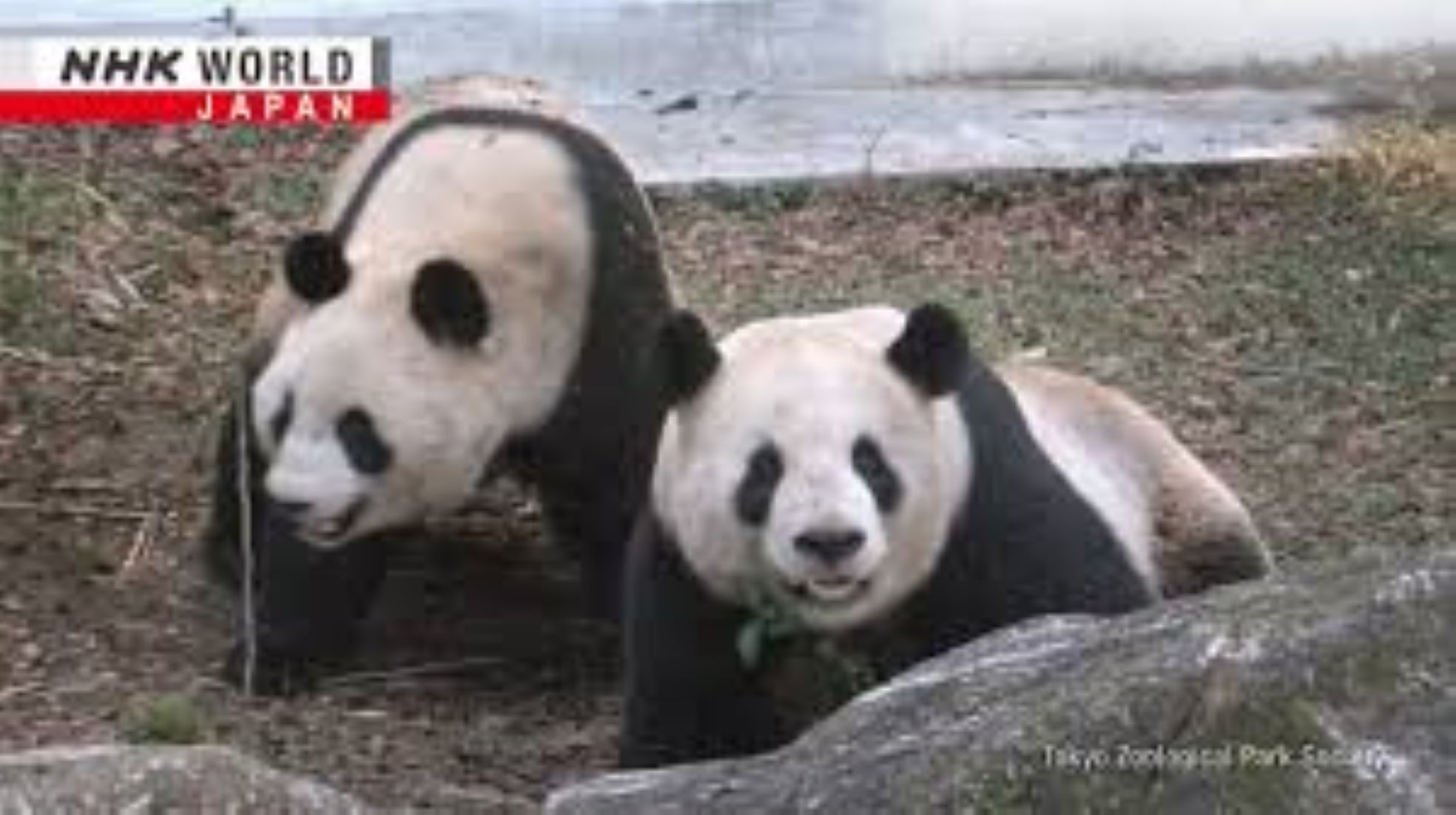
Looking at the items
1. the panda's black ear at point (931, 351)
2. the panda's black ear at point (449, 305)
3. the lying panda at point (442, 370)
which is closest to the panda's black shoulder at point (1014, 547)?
the panda's black ear at point (931, 351)

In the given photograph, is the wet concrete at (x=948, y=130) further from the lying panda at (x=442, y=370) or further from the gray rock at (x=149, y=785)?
the gray rock at (x=149, y=785)

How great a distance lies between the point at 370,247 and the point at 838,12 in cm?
388

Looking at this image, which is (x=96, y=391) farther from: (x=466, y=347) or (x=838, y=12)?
(x=838, y=12)

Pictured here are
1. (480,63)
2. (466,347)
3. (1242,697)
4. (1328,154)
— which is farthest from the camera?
(480,63)

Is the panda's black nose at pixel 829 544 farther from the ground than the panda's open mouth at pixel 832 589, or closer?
farther from the ground

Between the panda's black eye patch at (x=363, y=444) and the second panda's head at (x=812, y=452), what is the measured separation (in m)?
0.82

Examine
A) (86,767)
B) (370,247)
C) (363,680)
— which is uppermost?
(370,247)

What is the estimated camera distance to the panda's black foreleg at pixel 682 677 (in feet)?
15.8

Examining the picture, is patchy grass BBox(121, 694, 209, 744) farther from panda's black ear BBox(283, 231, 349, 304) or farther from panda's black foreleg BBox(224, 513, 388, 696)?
panda's black ear BBox(283, 231, 349, 304)

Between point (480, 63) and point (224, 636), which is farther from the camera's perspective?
point (480, 63)

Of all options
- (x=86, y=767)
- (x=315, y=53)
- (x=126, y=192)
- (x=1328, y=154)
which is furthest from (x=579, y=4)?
(x=86, y=767)

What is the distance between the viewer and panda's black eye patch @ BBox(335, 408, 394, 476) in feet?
17.9

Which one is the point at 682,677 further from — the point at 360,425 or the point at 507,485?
the point at 507,485

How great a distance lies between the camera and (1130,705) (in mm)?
3188
